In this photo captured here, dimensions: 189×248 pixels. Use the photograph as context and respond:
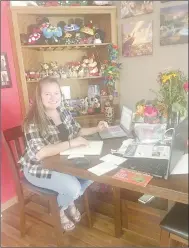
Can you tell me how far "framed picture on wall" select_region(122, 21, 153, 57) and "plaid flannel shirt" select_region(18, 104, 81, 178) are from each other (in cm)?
49

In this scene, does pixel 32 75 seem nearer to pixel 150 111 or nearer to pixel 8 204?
pixel 150 111

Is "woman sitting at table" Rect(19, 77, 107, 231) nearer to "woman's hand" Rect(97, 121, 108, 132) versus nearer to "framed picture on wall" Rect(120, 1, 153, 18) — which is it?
"woman's hand" Rect(97, 121, 108, 132)

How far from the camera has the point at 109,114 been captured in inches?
40.2

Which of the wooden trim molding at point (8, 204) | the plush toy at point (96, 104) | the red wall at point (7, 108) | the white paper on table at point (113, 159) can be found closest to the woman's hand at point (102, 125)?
the plush toy at point (96, 104)

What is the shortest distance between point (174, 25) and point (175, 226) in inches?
24.5

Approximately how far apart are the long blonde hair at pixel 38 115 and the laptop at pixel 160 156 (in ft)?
1.28

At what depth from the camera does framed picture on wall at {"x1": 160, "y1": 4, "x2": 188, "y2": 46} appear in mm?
495

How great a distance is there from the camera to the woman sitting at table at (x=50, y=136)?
98 centimetres

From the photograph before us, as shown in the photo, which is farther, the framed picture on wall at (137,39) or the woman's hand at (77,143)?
the woman's hand at (77,143)

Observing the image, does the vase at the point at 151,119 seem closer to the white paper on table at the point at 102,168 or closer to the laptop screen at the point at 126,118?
the laptop screen at the point at 126,118

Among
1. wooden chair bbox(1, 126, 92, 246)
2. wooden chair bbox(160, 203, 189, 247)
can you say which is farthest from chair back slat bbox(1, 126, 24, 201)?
wooden chair bbox(160, 203, 189, 247)

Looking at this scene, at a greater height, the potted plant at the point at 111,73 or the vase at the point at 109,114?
the potted plant at the point at 111,73

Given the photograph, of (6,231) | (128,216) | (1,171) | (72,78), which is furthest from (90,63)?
(6,231)

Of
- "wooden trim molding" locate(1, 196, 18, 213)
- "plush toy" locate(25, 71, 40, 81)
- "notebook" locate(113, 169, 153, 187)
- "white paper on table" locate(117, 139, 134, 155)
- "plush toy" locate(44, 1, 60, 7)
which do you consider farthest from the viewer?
"wooden trim molding" locate(1, 196, 18, 213)
